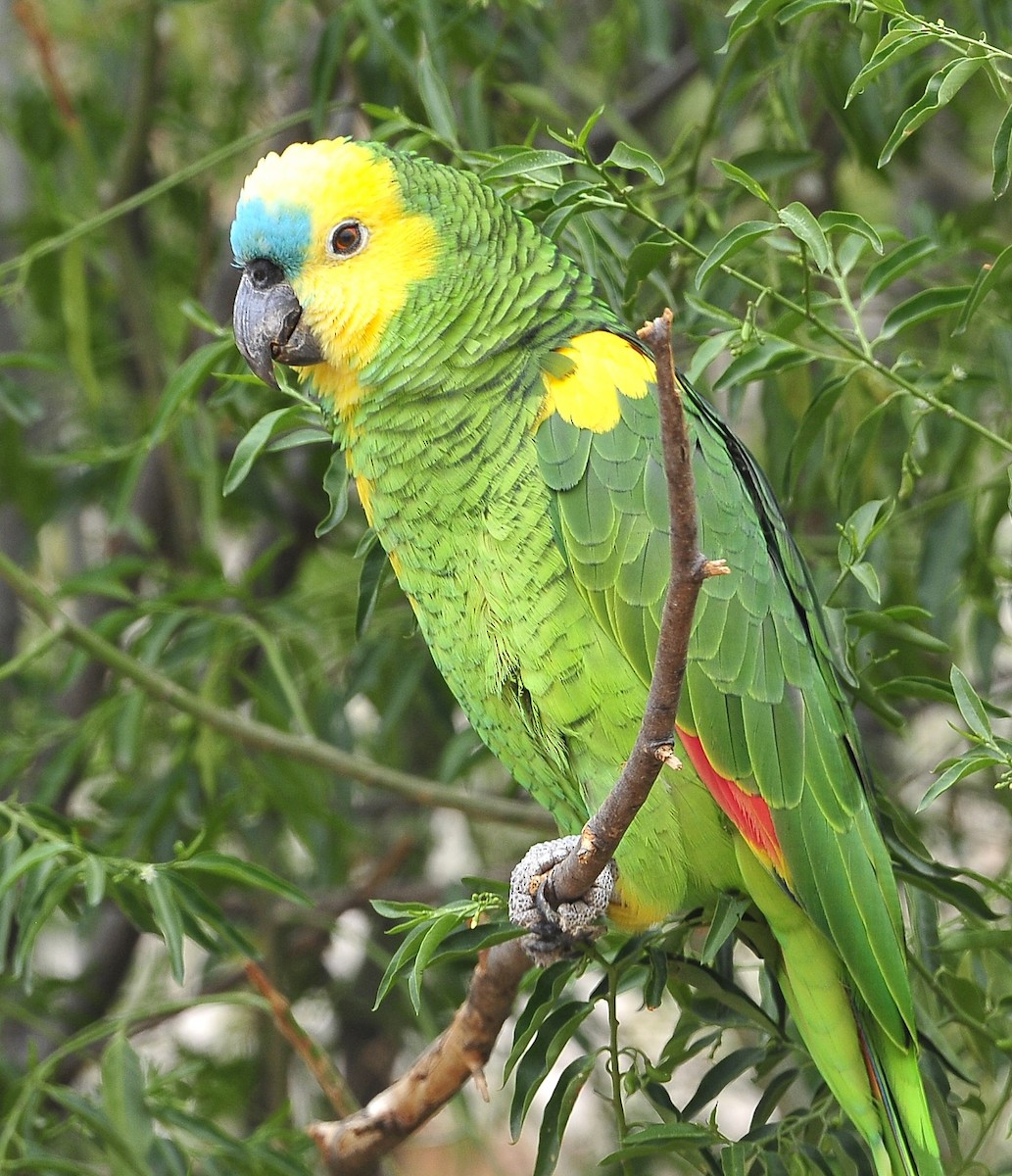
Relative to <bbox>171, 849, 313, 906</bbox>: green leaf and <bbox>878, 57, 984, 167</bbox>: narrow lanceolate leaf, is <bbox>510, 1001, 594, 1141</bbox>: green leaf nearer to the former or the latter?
<bbox>171, 849, 313, 906</bbox>: green leaf

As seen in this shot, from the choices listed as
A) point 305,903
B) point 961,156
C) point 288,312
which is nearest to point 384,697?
point 305,903

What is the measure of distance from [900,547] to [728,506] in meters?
0.62

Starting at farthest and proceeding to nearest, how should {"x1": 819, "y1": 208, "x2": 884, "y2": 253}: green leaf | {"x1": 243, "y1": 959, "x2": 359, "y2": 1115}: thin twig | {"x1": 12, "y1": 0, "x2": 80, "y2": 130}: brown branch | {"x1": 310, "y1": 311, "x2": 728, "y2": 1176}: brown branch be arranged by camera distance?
{"x1": 12, "y1": 0, "x2": 80, "y2": 130}: brown branch, {"x1": 243, "y1": 959, "x2": 359, "y2": 1115}: thin twig, {"x1": 819, "y1": 208, "x2": 884, "y2": 253}: green leaf, {"x1": 310, "y1": 311, "x2": 728, "y2": 1176}: brown branch

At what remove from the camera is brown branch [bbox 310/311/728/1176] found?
0.69 meters

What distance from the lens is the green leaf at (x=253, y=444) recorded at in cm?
112

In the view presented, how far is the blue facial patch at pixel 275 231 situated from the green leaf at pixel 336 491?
0.18 meters

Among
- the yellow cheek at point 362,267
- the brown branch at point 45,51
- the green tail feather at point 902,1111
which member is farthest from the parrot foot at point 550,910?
the brown branch at point 45,51

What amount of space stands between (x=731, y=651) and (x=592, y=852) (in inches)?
9.5

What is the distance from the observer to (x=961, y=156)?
7.24 feet

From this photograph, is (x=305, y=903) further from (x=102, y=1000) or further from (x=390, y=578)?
(x=102, y=1000)

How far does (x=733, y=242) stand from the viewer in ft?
3.17

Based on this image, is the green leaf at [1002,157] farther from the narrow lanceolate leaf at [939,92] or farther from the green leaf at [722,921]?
the green leaf at [722,921]

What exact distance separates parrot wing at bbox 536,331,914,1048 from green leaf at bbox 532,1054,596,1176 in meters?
0.22

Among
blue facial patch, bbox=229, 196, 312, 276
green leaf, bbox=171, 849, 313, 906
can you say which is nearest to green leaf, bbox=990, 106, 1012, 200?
blue facial patch, bbox=229, 196, 312, 276
